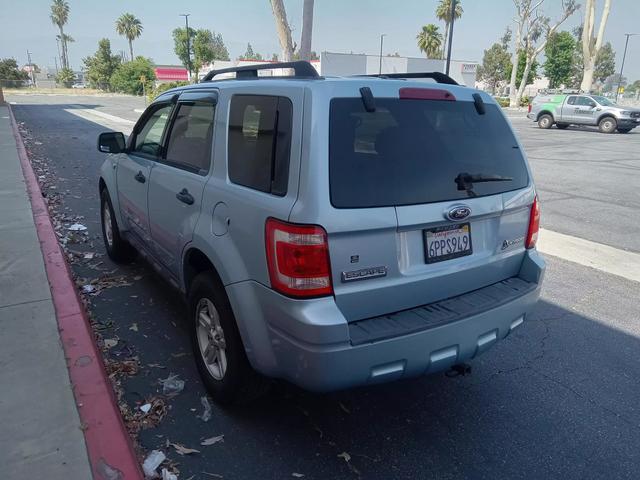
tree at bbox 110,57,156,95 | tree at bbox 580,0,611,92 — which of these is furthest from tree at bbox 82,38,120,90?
tree at bbox 580,0,611,92

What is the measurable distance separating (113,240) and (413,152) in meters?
3.93

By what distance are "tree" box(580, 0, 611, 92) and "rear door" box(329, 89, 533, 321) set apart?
42.4 m

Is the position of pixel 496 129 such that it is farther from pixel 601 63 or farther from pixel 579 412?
pixel 601 63

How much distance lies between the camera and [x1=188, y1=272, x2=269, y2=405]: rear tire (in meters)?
2.82

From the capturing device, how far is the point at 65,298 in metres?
4.36

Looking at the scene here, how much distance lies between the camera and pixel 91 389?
309 cm

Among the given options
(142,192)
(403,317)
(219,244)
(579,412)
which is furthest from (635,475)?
(142,192)

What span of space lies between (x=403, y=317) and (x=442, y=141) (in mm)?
985

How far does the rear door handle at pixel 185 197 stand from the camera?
3.23 metres

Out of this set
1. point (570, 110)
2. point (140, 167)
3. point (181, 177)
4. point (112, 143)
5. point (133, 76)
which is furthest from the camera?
point (133, 76)

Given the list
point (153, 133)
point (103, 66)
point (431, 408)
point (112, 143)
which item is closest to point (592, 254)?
point (431, 408)

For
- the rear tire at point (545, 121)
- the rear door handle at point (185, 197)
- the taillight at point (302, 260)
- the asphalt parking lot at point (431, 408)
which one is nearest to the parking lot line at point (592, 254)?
the asphalt parking lot at point (431, 408)

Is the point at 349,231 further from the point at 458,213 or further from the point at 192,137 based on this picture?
the point at 192,137

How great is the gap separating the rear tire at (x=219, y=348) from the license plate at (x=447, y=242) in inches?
44.4
